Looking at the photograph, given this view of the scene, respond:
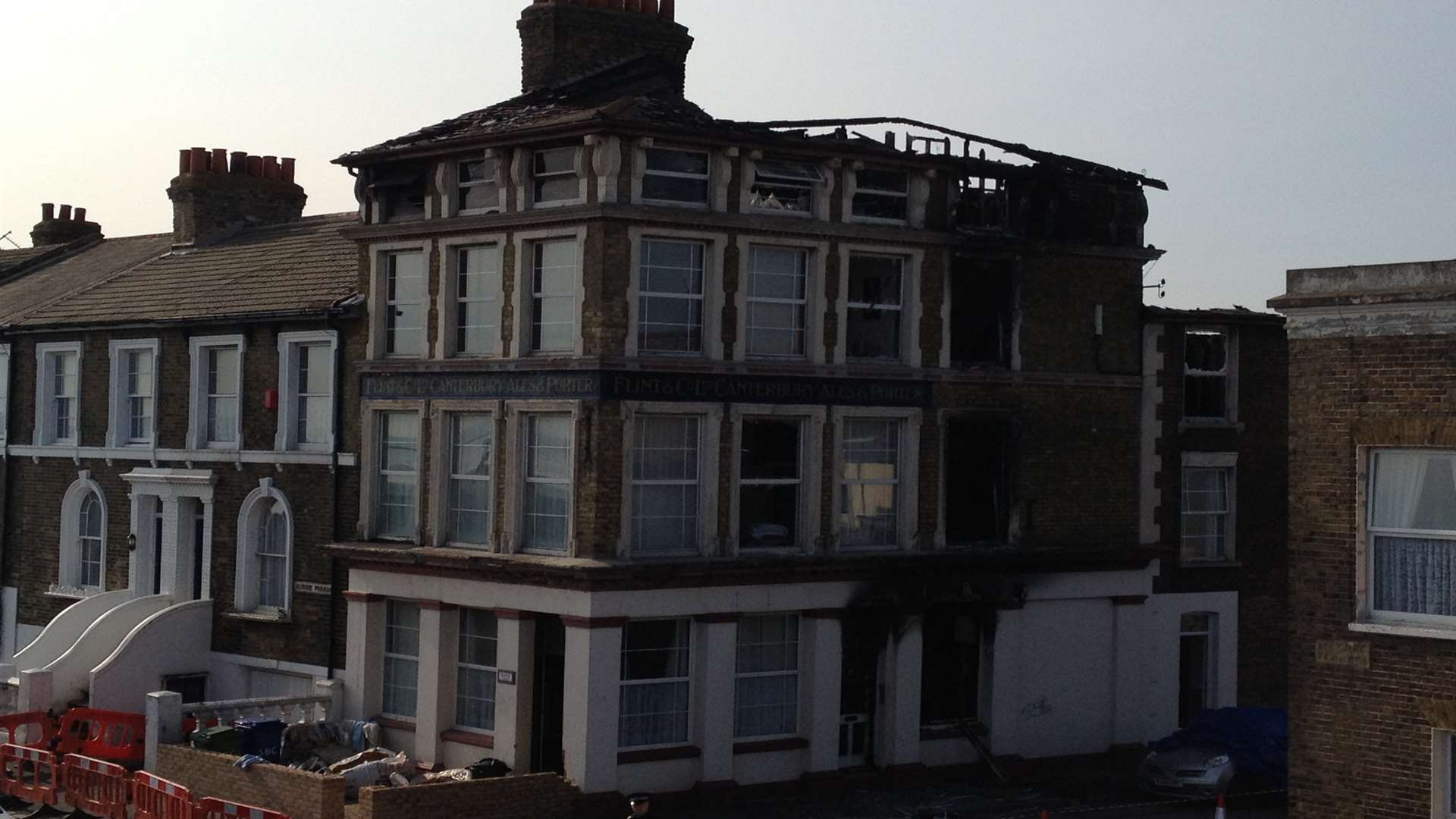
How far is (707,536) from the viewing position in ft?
92.9

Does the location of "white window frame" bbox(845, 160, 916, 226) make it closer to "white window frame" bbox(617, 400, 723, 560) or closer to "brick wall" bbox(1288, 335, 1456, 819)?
"white window frame" bbox(617, 400, 723, 560)

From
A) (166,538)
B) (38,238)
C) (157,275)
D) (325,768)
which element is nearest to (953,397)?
(325,768)

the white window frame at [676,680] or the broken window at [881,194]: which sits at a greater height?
the broken window at [881,194]

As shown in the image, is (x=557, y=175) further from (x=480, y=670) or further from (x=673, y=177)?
(x=480, y=670)

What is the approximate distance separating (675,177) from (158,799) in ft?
37.7

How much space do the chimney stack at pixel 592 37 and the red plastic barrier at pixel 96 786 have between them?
13.3m

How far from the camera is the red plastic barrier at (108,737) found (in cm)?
3072

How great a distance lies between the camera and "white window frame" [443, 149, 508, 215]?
29.0m

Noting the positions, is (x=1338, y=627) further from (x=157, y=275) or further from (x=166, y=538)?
(x=157, y=275)

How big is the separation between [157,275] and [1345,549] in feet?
89.3

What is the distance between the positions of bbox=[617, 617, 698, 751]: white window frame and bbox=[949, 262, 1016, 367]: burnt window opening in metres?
6.57

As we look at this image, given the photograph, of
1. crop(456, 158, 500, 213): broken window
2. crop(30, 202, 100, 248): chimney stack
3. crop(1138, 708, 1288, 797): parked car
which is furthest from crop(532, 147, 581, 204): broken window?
crop(30, 202, 100, 248): chimney stack

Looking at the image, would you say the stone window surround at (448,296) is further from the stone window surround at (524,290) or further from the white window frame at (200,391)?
the white window frame at (200,391)

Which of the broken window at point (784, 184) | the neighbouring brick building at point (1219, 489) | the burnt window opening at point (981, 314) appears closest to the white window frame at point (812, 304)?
the broken window at point (784, 184)
